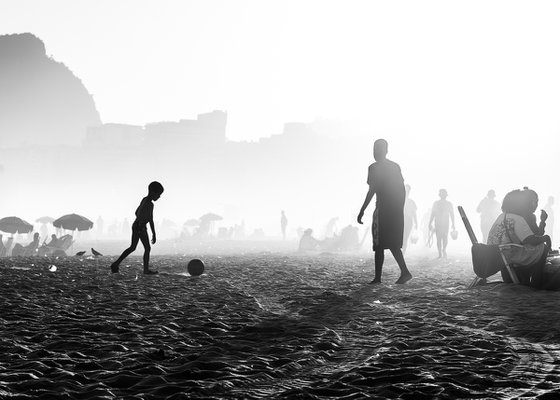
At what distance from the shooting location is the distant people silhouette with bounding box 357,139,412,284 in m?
9.03

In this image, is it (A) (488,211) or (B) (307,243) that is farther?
(B) (307,243)

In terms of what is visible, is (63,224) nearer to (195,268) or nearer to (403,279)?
(195,268)

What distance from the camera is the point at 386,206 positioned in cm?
913

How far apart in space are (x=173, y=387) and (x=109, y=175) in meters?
158

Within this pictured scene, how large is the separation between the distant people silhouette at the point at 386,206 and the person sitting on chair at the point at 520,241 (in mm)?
1618

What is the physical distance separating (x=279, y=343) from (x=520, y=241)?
15.2 feet

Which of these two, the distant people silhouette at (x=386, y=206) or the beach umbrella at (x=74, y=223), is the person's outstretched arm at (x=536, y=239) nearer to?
the distant people silhouette at (x=386, y=206)

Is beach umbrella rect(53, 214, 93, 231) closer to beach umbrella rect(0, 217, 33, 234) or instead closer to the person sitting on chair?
beach umbrella rect(0, 217, 33, 234)

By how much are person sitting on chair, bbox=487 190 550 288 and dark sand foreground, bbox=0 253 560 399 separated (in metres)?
0.36

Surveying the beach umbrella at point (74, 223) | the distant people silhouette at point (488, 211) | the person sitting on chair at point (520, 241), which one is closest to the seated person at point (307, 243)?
the beach umbrella at point (74, 223)

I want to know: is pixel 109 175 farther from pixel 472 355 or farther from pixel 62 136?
pixel 472 355

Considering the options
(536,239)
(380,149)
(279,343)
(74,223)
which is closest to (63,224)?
(74,223)

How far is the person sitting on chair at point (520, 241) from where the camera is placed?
738 centimetres

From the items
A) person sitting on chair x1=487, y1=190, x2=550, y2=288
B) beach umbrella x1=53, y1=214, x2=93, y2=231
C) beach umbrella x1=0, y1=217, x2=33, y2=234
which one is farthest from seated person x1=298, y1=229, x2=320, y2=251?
person sitting on chair x1=487, y1=190, x2=550, y2=288
